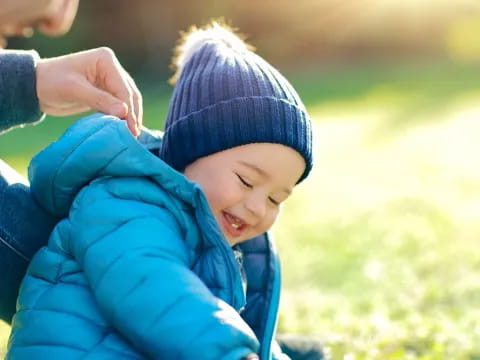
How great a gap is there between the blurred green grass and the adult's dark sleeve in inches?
56.0

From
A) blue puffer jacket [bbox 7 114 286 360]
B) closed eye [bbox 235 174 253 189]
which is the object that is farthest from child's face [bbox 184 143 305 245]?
blue puffer jacket [bbox 7 114 286 360]

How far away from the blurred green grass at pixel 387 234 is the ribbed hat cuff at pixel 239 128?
3.48 ft

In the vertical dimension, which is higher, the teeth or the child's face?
the child's face

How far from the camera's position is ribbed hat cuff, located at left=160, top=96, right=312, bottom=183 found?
9.07ft

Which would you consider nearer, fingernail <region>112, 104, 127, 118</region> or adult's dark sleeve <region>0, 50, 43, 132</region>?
fingernail <region>112, 104, 127, 118</region>

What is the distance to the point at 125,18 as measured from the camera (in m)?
19.8

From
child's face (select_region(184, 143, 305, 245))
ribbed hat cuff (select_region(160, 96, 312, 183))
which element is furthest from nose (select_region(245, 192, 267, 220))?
ribbed hat cuff (select_region(160, 96, 312, 183))

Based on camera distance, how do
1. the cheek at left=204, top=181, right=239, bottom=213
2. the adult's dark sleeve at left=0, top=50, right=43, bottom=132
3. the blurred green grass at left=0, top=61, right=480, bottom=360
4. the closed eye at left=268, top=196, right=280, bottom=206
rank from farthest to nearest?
1. the blurred green grass at left=0, top=61, right=480, bottom=360
2. the adult's dark sleeve at left=0, top=50, right=43, bottom=132
3. the closed eye at left=268, top=196, right=280, bottom=206
4. the cheek at left=204, top=181, right=239, bottom=213

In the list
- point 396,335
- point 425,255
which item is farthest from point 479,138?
point 396,335

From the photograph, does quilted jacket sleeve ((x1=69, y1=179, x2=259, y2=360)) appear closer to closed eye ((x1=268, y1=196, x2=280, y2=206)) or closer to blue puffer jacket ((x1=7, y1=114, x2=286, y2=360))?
blue puffer jacket ((x1=7, y1=114, x2=286, y2=360))

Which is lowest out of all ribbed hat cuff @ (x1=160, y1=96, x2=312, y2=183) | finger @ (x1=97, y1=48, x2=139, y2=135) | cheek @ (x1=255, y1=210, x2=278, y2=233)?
cheek @ (x1=255, y1=210, x2=278, y2=233)

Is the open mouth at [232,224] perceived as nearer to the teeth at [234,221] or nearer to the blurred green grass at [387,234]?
the teeth at [234,221]

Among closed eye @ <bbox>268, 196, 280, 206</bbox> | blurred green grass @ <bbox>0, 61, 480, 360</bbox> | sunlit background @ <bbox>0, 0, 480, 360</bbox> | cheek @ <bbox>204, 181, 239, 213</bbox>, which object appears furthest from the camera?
sunlit background @ <bbox>0, 0, 480, 360</bbox>

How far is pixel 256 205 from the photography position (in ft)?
8.90
